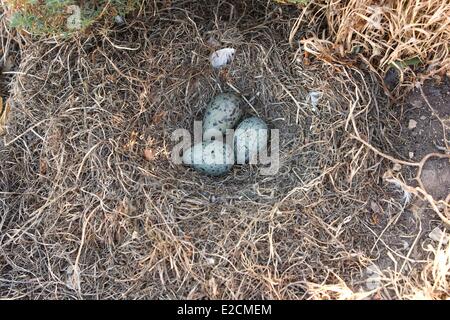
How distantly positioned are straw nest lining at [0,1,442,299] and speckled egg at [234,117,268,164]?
0.07 metres

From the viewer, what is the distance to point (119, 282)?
1848 millimetres

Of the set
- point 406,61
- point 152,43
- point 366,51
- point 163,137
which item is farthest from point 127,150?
point 406,61

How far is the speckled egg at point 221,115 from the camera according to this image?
2.12m

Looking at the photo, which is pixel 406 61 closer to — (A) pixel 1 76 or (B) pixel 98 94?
(B) pixel 98 94

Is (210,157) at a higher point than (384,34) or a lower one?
lower

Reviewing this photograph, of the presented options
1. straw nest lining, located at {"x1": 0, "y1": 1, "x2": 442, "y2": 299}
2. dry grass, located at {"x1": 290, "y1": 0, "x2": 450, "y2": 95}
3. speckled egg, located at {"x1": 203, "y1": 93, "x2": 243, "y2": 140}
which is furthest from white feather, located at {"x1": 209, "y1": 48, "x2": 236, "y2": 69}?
dry grass, located at {"x1": 290, "y1": 0, "x2": 450, "y2": 95}

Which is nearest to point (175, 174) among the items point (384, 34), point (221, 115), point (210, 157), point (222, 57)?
point (210, 157)

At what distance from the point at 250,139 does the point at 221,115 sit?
0.15 metres

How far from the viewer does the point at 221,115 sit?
6.95ft

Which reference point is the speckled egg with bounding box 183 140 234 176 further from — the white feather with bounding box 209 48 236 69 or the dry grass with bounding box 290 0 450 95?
the dry grass with bounding box 290 0 450 95

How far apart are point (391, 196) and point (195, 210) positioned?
71 centimetres

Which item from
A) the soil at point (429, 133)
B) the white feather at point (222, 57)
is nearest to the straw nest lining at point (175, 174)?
the white feather at point (222, 57)

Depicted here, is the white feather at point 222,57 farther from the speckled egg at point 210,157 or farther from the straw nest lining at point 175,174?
the speckled egg at point 210,157

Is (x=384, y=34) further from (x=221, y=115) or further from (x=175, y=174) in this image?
(x=175, y=174)
